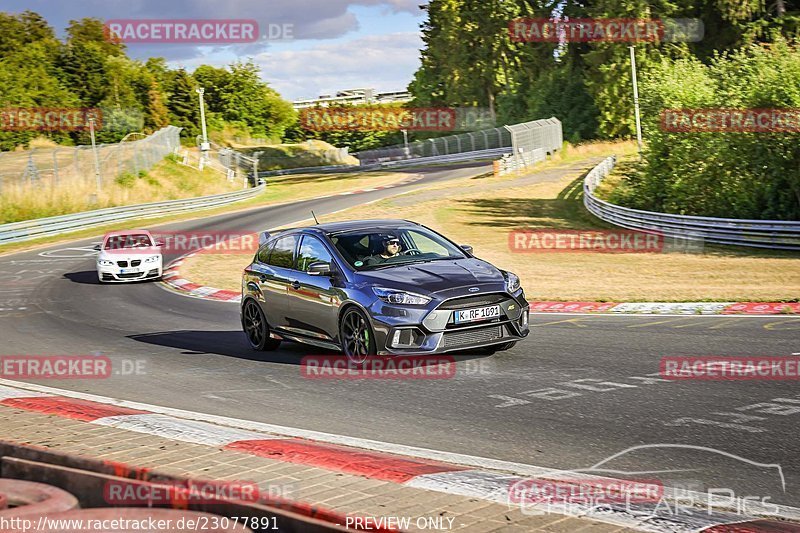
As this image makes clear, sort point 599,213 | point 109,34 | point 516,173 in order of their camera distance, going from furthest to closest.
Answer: point 109,34 < point 516,173 < point 599,213

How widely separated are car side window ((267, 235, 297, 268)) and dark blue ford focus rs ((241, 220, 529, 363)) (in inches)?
0.6

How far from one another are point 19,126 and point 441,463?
7098 cm

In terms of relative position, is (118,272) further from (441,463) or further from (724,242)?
(441,463)

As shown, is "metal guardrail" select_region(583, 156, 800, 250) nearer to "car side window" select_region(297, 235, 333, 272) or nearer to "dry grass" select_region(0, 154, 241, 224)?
"car side window" select_region(297, 235, 333, 272)

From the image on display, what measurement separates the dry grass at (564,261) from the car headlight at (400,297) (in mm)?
7769

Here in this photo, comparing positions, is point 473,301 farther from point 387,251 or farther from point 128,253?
point 128,253

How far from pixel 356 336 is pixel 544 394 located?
2.85 meters

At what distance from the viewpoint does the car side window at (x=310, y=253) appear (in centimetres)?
1217

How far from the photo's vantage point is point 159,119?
293ft

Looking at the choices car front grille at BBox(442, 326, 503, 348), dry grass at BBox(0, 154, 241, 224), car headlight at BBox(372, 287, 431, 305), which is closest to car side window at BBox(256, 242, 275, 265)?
car headlight at BBox(372, 287, 431, 305)

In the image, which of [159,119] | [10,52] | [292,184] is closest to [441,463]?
[292,184]

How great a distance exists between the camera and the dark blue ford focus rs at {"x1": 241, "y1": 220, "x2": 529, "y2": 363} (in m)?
10.7

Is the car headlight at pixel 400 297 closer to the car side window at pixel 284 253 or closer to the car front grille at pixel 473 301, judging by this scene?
the car front grille at pixel 473 301

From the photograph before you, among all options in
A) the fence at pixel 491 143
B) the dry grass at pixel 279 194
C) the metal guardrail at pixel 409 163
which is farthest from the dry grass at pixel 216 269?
the metal guardrail at pixel 409 163
